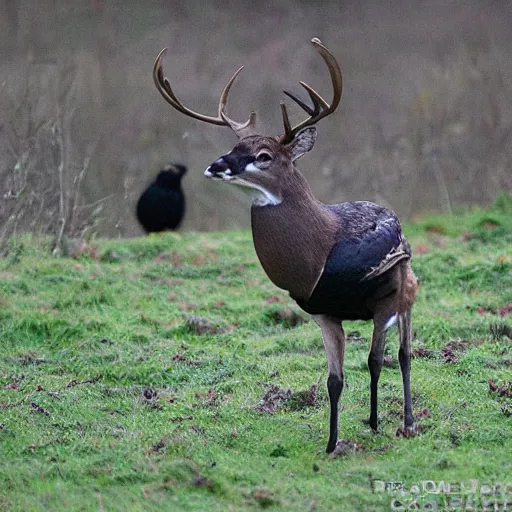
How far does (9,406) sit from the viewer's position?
690 cm

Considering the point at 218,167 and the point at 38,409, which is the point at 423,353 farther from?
the point at 218,167

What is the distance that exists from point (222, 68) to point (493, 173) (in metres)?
4.83

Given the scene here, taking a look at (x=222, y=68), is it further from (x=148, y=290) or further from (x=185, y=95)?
(x=148, y=290)

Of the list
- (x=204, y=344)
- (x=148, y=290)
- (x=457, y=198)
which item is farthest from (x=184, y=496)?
(x=457, y=198)

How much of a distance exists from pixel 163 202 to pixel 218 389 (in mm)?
7003

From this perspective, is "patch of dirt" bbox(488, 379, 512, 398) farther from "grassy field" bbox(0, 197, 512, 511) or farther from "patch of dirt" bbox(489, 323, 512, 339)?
"patch of dirt" bbox(489, 323, 512, 339)

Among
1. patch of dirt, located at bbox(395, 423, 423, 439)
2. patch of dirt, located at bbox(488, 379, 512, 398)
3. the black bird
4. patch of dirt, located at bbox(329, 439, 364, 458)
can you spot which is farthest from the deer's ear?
the black bird

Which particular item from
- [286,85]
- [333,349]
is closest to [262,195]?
[333,349]

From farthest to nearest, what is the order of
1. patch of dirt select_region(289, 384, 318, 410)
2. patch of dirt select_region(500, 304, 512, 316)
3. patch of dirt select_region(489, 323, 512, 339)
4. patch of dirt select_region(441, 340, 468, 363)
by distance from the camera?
patch of dirt select_region(500, 304, 512, 316), patch of dirt select_region(489, 323, 512, 339), patch of dirt select_region(441, 340, 468, 363), patch of dirt select_region(289, 384, 318, 410)

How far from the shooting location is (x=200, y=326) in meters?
8.97

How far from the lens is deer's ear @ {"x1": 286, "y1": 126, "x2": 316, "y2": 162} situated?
6.00 m

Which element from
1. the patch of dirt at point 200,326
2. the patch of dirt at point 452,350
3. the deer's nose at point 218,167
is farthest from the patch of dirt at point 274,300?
the deer's nose at point 218,167

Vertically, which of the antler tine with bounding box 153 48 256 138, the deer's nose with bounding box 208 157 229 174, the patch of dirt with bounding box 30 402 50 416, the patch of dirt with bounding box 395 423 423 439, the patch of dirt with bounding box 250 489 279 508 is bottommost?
the patch of dirt with bounding box 30 402 50 416

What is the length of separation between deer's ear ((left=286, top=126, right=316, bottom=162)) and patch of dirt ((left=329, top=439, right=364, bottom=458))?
1.59 metres
